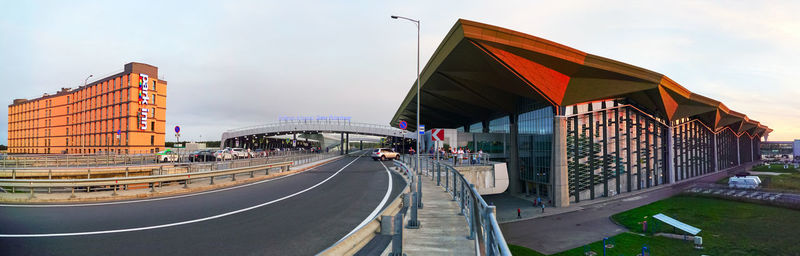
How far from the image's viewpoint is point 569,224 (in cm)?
3219

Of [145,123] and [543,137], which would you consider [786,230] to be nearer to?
[543,137]

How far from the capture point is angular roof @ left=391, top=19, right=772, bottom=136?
26.3 m

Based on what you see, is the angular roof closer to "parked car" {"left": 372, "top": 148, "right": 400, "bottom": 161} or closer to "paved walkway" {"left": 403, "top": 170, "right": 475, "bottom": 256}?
"parked car" {"left": 372, "top": 148, "right": 400, "bottom": 161}

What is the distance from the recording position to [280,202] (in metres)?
10.8

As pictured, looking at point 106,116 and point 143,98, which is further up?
point 143,98

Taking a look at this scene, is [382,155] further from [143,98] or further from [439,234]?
[143,98]

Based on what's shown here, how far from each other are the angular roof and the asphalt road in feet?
60.1

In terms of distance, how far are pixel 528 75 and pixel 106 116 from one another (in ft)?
227

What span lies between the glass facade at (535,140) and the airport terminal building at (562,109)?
0.12 meters

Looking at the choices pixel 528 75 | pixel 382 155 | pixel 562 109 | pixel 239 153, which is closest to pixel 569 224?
pixel 562 109

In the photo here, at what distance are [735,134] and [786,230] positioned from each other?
75.9m

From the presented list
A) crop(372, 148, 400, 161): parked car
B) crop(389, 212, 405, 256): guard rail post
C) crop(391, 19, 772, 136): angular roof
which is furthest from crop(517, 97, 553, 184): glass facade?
crop(389, 212, 405, 256): guard rail post

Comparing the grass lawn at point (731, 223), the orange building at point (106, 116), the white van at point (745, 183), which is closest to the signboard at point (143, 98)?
the orange building at point (106, 116)

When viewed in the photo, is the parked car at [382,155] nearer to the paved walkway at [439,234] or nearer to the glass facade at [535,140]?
the glass facade at [535,140]
